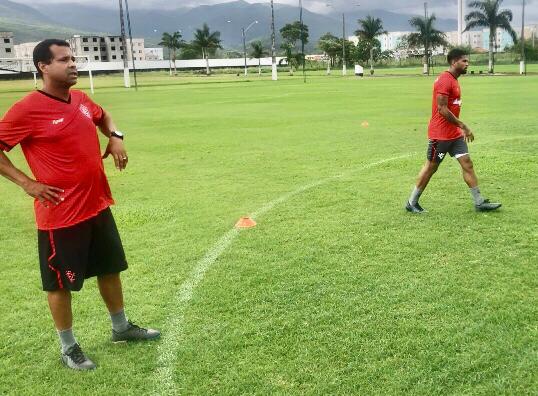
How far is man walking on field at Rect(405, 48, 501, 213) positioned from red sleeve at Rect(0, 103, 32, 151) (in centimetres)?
492

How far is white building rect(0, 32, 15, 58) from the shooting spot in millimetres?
102206

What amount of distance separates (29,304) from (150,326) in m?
1.27

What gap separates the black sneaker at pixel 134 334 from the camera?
416 cm

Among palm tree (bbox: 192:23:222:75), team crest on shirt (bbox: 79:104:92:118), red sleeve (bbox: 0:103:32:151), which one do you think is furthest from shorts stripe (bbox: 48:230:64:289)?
palm tree (bbox: 192:23:222:75)

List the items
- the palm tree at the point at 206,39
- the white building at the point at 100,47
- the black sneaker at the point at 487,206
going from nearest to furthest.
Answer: the black sneaker at the point at 487,206, the palm tree at the point at 206,39, the white building at the point at 100,47

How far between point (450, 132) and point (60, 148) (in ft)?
16.3

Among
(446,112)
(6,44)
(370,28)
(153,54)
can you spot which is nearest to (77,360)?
(446,112)

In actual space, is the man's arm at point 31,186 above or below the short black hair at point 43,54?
below

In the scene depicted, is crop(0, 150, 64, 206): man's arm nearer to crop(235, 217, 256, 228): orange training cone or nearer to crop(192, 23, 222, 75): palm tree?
crop(235, 217, 256, 228): orange training cone

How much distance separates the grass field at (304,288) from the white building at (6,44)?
347 feet

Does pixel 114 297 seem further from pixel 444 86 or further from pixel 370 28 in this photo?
pixel 370 28

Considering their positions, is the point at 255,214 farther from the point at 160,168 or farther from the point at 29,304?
the point at 160,168

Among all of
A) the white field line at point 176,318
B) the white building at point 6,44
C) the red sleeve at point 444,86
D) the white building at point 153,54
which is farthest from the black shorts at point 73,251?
the white building at point 153,54

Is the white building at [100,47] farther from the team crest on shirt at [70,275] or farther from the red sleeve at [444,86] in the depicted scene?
the team crest on shirt at [70,275]
